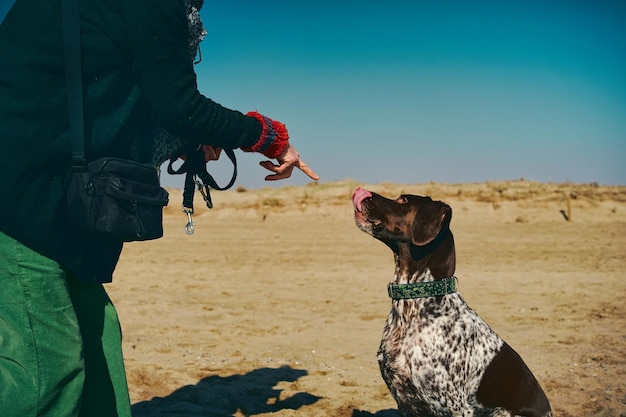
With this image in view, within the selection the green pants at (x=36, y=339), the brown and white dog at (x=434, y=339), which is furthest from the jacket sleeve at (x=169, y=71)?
the brown and white dog at (x=434, y=339)

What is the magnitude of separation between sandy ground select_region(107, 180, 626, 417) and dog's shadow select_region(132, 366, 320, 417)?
18 mm

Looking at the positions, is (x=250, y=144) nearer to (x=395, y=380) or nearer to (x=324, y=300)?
(x=395, y=380)

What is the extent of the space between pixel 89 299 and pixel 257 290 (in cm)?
920

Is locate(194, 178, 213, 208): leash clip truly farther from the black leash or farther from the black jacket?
the black jacket

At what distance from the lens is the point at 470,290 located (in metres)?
11.9

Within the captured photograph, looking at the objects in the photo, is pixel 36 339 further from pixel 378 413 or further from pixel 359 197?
pixel 378 413

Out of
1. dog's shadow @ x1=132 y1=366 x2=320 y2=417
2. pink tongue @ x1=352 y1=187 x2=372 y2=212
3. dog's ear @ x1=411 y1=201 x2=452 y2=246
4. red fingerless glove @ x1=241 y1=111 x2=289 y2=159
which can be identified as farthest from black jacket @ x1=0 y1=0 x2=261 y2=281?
dog's shadow @ x1=132 y1=366 x2=320 y2=417

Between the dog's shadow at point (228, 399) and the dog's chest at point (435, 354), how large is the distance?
1.95m

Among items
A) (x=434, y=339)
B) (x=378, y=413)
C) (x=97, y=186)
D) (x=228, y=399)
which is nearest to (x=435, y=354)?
(x=434, y=339)

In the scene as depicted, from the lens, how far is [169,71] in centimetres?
273

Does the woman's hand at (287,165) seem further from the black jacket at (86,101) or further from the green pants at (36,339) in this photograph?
the green pants at (36,339)

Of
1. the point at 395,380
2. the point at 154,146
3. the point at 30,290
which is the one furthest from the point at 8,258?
the point at 395,380

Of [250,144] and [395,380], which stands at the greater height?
[250,144]

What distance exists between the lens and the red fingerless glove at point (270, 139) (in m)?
3.14
